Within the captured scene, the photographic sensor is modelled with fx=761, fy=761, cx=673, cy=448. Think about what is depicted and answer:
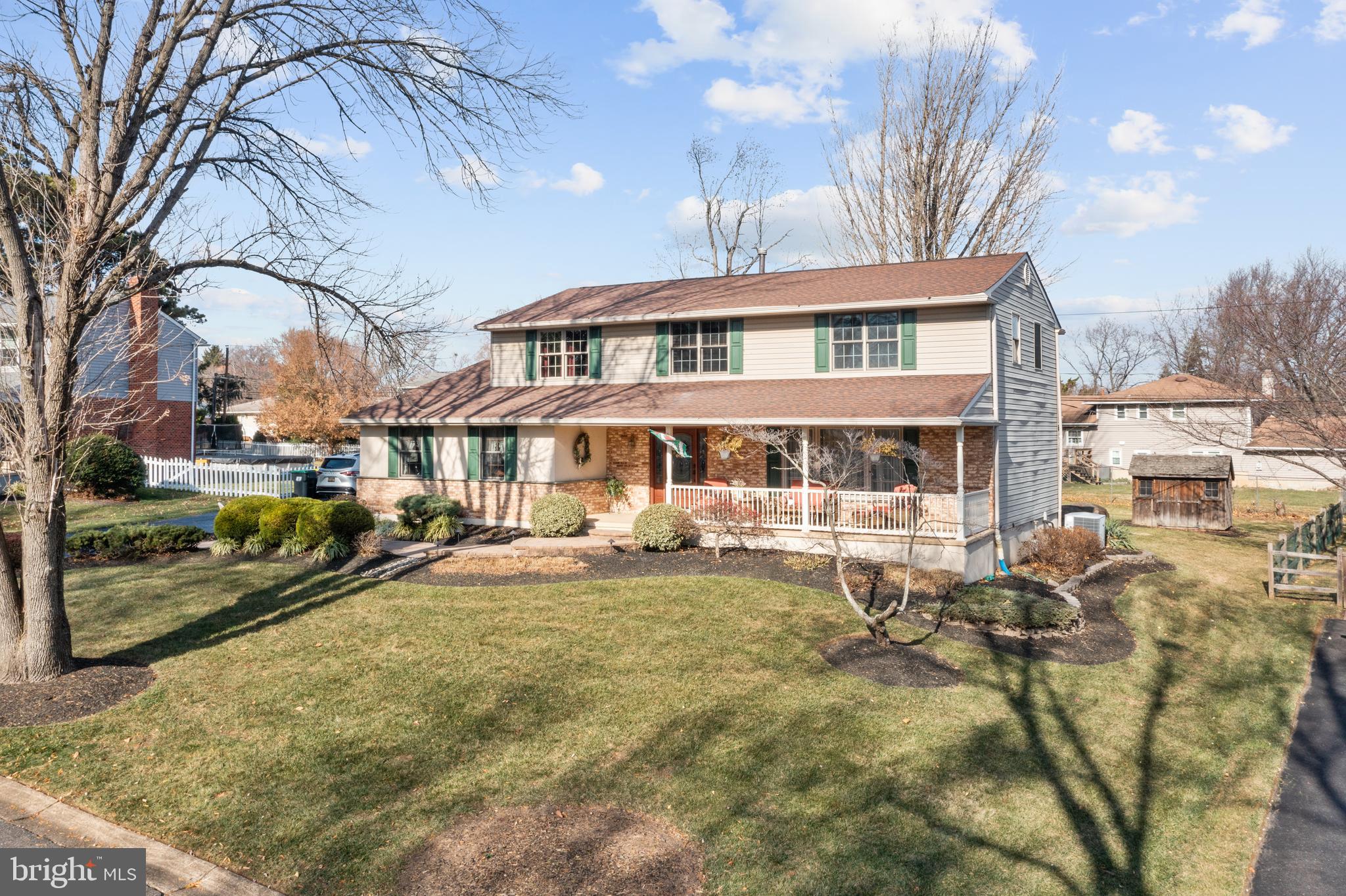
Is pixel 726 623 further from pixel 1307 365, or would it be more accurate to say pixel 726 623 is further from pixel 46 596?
pixel 1307 365

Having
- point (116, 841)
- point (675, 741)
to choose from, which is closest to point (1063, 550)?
point (675, 741)

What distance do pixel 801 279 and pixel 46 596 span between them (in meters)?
17.8

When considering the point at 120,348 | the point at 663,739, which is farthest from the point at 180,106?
the point at 663,739

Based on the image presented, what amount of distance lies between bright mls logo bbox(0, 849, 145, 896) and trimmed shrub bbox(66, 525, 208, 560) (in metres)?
11.1

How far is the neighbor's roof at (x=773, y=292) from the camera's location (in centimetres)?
1795

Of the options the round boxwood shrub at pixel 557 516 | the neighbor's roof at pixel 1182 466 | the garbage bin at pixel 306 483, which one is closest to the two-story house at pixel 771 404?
the round boxwood shrub at pixel 557 516

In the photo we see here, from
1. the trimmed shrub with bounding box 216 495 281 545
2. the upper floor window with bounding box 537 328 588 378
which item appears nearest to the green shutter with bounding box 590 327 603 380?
the upper floor window with bounding box 537 328 588 378

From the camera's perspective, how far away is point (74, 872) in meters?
5.56

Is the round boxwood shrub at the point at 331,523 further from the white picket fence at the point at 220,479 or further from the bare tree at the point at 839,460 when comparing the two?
the white picket fence at the point at 220,479

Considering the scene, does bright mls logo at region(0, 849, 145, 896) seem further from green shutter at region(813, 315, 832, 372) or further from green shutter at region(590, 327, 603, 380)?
green shutter at region(590, 327, 603, 380)

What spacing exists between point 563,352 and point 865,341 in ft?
27.6

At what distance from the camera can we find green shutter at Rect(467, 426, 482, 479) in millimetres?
20125

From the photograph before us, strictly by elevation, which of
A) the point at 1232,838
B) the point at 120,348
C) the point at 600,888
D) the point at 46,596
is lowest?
the point at 1232,838

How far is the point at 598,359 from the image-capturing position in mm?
21141
